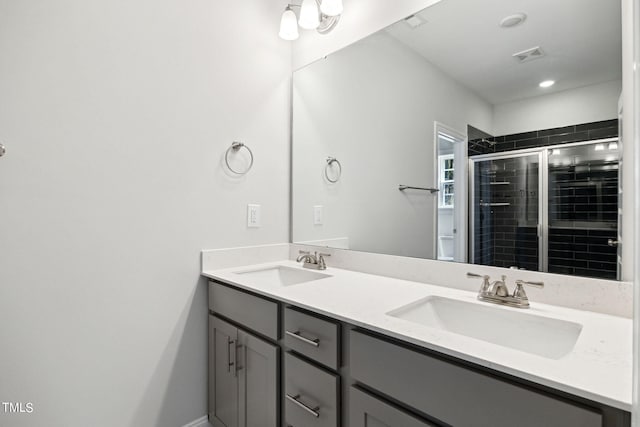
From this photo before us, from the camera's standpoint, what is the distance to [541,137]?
1125 millimetres

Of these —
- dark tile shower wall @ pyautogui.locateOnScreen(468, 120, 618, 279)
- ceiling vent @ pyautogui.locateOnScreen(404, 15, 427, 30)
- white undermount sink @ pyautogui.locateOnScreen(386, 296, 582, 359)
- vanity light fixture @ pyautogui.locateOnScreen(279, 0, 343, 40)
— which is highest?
vanity light fixture @ pyautogui.locateOnScreen(279, 0, 343, 40)

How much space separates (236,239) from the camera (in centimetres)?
176

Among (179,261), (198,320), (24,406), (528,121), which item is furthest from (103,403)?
(528,121)

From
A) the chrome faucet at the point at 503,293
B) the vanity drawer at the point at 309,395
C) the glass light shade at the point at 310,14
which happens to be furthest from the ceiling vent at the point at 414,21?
the vanity drawer at the point at 309,395

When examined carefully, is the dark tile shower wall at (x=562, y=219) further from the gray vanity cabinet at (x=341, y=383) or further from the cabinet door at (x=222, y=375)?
the cabinet door at (x=222, y=375)

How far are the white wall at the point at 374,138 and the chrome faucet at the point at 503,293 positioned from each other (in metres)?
0.30

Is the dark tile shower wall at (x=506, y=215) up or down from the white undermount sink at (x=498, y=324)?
up

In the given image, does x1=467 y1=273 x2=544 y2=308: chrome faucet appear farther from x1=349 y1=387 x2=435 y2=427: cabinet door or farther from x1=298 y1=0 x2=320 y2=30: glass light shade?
x1=298 y1=0 x2=320 y2=30: glass light shade

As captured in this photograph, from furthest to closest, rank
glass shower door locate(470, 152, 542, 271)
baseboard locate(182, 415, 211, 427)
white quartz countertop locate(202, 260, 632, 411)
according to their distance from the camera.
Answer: baseboard locate(182, 415, 211, 427) → glass shower door locate(470, 152, 542, 271) → white quartz countertop locate(202, 260, 632, 411)

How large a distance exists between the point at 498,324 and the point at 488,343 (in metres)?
0.35

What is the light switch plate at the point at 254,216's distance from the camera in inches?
71.4

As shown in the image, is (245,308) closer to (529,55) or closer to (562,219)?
(562,219)

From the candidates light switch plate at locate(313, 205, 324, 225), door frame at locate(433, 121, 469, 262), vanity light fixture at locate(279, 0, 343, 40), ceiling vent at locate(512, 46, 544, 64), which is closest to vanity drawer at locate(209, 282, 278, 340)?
light switch plate at locate(313, 205, 324, 225)

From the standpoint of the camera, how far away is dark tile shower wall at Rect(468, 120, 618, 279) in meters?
1.00
